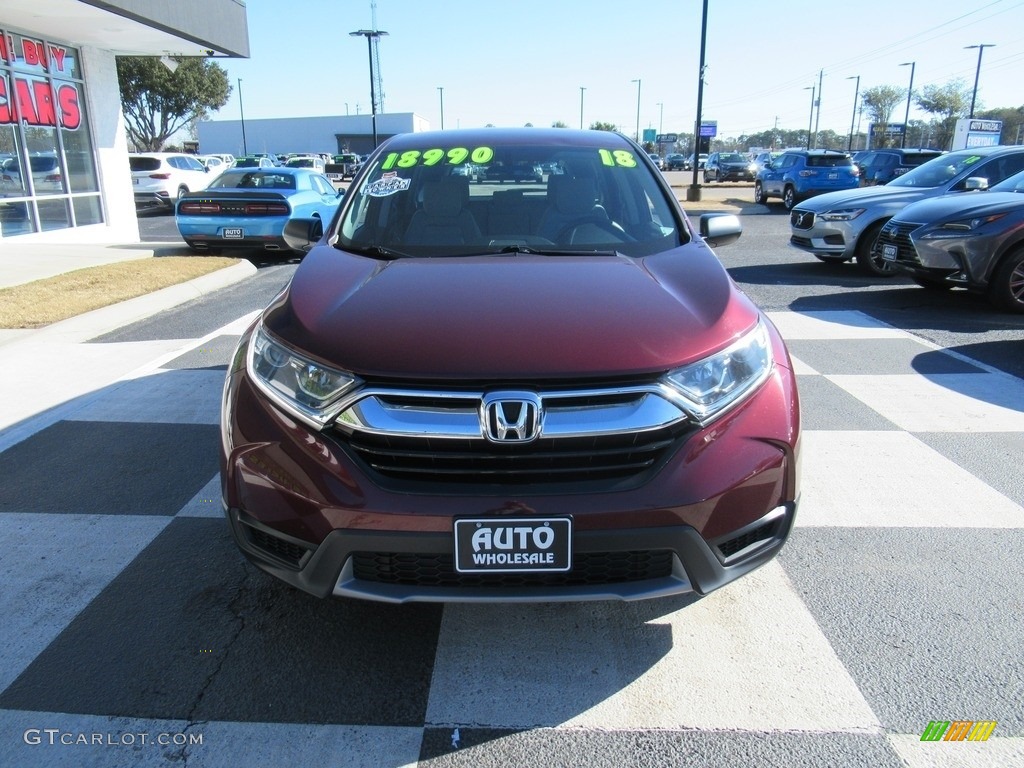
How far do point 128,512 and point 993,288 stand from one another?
25.4 feet

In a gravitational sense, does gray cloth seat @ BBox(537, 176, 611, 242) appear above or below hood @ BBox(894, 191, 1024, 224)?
above

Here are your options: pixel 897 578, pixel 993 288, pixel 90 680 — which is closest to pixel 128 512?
pixel 90 680

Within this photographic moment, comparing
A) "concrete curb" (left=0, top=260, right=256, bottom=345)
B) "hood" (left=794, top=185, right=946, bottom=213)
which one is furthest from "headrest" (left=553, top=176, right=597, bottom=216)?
"hood" (left=794, top=185, right=946, bottom=213)

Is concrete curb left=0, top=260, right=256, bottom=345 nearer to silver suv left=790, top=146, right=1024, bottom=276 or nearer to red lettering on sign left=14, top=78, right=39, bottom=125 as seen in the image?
red lettering on sign left=14, top=78, right=39, bottom=125

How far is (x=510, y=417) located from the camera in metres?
2.11

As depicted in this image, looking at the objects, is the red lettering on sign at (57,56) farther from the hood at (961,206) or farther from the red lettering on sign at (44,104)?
the hood at (961,206)

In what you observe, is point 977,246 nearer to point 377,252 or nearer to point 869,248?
point 869,248

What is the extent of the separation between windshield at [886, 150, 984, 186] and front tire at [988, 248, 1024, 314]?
313 cm

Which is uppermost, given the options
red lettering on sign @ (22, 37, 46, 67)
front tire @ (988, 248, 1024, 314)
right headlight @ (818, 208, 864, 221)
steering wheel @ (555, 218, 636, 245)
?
red lettering on sign @ (22, 37, 46, 67)

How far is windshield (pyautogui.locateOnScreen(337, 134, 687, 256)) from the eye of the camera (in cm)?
331

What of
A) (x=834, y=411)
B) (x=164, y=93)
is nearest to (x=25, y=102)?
(x=834, y=411)

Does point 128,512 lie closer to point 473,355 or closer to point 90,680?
point 90,680

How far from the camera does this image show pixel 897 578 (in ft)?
9.82

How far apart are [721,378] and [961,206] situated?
23.3ft
